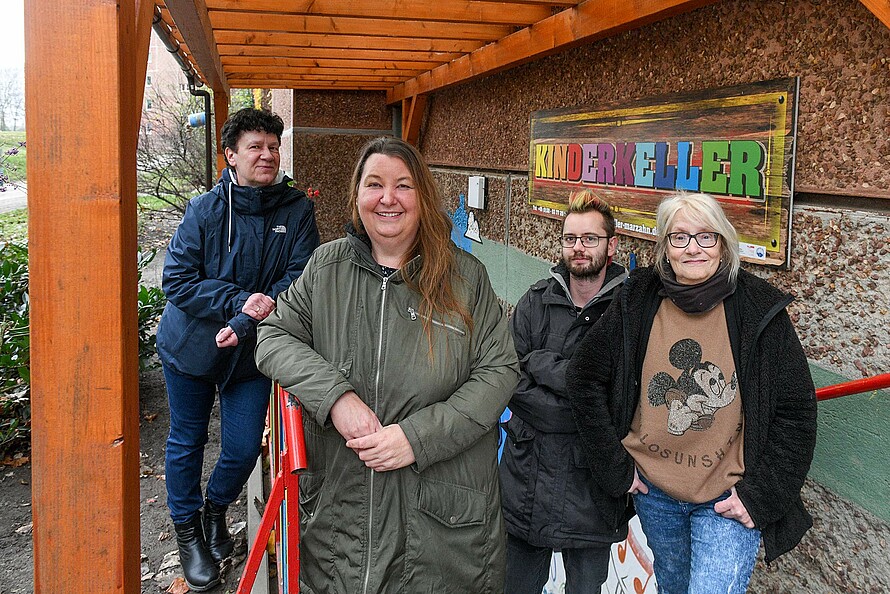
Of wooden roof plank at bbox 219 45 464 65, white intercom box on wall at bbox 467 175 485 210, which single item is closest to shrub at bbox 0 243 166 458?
wooden roof plank at bbox 219 45 464 65

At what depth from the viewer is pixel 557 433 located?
2.33 metres

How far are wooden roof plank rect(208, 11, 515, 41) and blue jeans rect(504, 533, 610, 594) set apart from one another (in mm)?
2708

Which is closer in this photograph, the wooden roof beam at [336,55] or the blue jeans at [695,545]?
the blue jeans at [695,545]

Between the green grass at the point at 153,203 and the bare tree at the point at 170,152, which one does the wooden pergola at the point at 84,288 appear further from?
the green grass at the point at 153,203

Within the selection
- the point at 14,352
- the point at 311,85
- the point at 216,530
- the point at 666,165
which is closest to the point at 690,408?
the point at 666,165

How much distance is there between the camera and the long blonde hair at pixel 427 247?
1.93 meters

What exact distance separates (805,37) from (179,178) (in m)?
9.69

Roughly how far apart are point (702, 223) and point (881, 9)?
2.14 feet

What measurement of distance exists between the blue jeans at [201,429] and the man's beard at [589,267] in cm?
148

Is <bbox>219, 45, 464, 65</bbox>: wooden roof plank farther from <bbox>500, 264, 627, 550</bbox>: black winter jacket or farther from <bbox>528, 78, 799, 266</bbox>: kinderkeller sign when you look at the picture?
<bbox>500, 264, 627, 550</bbox>: black winter jacket

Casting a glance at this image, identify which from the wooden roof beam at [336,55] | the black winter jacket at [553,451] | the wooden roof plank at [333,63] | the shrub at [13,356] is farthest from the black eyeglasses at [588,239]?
the shrub at [13,356]

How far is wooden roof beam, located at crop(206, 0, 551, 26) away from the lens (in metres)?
3.48

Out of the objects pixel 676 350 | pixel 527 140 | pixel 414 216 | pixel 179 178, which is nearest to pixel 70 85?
pixel 414 216

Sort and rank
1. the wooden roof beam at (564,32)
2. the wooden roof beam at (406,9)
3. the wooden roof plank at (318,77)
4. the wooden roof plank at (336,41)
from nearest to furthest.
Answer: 1. the wooden roof beam at (564,32)
2. the wooden roof beam at (406,9)
3. the wooden roof plank at (336,41)
4. the wooden roof plank at (318,77)
